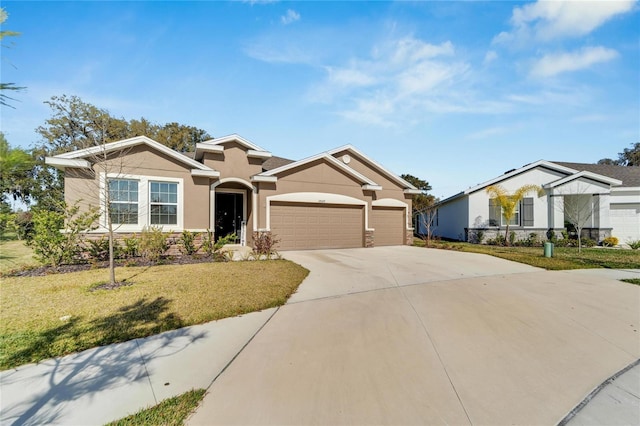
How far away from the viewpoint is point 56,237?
8.55m

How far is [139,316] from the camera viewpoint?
4.72m

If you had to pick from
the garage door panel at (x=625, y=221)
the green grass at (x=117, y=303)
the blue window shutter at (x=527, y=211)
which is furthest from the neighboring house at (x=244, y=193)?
the garage door panel at (x=625, y=221)

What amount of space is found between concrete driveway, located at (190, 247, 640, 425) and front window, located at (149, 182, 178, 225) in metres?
7.88

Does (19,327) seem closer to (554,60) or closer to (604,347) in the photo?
(604,347)

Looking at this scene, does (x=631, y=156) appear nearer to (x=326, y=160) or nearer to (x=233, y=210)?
(x=326, y=160)

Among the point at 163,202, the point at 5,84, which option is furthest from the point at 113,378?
the point at 163,202

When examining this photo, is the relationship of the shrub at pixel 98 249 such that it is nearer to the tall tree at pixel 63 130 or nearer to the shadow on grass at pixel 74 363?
the shadow on grass at pixel 74 363

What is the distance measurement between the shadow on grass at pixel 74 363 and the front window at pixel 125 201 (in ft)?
24.1

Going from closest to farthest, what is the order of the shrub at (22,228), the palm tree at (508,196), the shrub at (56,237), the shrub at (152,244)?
the shrub at (22,228) < the shrub at (56,237) < the shrub at (152,244) < the palm tree at (508,196)

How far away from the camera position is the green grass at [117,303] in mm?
3863

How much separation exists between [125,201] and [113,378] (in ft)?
32.2

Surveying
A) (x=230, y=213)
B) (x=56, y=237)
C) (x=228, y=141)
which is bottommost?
(x=56, y=237)

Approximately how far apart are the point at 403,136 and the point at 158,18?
1249 centimetres

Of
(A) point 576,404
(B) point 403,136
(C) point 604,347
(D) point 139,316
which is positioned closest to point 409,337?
(A) point 576,404
